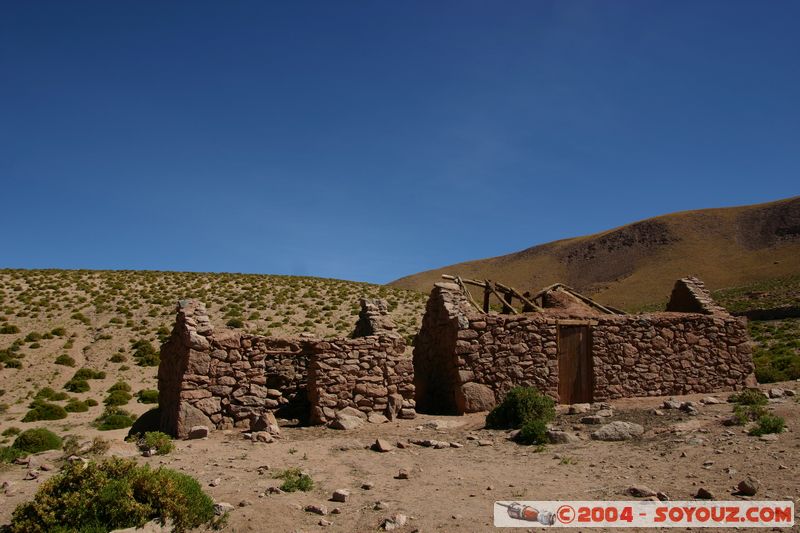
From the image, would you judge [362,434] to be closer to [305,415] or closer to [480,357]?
[305,415]

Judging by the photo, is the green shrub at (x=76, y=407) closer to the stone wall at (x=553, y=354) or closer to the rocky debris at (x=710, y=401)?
the stone wall at (x=553, y=354)

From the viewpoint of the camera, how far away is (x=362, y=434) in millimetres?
11211

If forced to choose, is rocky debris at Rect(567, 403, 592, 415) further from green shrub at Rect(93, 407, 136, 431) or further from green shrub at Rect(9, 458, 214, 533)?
green shrub at Rect(93, 407, 136, 431)

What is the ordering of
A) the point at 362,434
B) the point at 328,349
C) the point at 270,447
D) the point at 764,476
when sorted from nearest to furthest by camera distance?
the point at 764,476 → the point at 270,447 → the point at 362,434 → the point at 328,349

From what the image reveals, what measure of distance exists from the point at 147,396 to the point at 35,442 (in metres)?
12.3

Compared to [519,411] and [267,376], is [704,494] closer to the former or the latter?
[519,411]

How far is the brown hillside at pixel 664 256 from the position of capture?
76.1 metres

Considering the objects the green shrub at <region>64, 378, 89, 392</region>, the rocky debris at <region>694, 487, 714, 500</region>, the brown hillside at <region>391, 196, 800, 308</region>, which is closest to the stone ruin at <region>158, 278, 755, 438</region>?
the rocky debris at <region>694, 487, 714, 500</region>

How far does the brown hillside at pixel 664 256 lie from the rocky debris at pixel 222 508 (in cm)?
6757

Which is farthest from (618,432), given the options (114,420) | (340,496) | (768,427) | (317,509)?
(114,420)

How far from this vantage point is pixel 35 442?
11594 mm

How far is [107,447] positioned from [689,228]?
104641mm

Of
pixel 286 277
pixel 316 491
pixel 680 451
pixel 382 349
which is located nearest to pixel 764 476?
pixel 680 451

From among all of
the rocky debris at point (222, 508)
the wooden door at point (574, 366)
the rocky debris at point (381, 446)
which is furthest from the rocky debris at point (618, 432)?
the rocky debris at point (222, 508)
